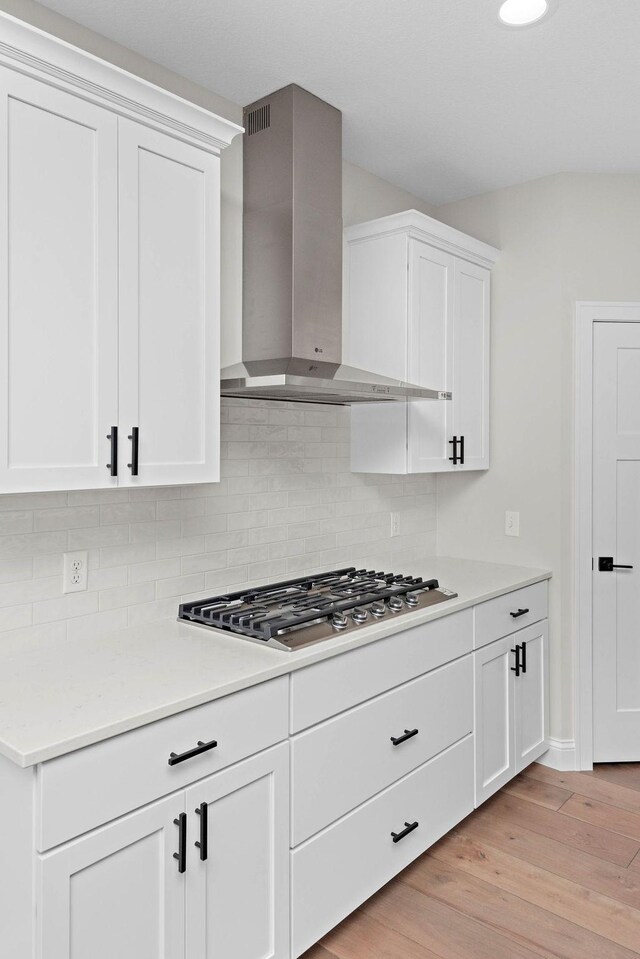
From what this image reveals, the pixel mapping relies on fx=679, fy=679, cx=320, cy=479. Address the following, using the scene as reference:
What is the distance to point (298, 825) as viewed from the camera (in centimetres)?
188

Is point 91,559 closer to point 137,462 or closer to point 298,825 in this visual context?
point 137,462

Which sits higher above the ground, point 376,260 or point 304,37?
point 304,37

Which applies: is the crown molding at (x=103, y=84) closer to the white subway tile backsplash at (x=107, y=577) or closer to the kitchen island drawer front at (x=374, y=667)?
the white subway tile backsplash at (x=107, y=577)

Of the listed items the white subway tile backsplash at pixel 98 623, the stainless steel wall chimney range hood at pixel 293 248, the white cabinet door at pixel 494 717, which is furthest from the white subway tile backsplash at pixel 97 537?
the white cabinet door at pixel 494 717

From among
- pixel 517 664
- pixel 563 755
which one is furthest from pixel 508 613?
pixel 563 755

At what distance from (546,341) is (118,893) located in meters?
2.84

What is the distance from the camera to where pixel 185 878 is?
158cm

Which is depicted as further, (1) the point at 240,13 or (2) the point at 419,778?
(2) the point at 419,778

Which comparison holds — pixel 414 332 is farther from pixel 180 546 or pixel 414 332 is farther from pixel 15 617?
pixel 15 617

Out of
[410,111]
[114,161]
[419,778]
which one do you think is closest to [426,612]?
[419,778]

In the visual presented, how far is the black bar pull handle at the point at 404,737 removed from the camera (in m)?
2.25

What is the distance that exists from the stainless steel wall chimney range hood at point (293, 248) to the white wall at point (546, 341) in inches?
39.9

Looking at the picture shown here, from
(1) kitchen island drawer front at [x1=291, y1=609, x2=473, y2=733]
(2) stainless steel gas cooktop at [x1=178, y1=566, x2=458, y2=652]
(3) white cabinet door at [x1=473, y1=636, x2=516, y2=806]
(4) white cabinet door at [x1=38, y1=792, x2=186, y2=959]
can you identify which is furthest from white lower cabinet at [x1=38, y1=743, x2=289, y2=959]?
(3) white cabinet door at [x1=473, y1=636, x2=516, y2=806]

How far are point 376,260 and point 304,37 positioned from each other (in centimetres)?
97
